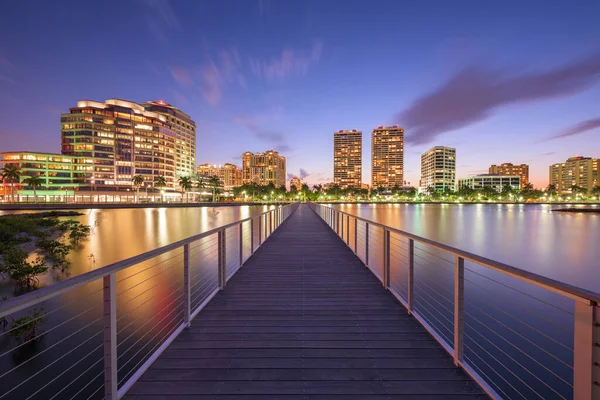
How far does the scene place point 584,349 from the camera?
1.73 meters

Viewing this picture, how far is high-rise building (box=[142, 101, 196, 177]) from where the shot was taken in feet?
391

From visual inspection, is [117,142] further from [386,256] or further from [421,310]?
[386,256]

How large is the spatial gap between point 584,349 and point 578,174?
243 metres

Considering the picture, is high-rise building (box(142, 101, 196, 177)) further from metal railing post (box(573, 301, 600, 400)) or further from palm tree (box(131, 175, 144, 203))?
metal railing post (box(573, 301, 600, 400))

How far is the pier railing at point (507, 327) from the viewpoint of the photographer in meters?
1.73

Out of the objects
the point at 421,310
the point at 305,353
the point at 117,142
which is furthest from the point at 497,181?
the point at 305,353

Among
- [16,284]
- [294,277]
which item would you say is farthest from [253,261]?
[16,284]

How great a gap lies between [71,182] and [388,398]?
107433 mm

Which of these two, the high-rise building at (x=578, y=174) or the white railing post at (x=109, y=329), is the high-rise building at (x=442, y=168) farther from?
the white railing post at (x=109, y=329)

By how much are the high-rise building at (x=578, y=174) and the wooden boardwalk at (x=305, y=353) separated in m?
220

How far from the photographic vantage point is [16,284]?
11562 mm

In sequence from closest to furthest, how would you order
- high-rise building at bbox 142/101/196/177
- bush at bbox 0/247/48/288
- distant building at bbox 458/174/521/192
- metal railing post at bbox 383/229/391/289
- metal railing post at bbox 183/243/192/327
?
metal railing post at bbox 183/243/192/327
metal railing post at bbox 383/229/391/289
bush at bbox 0/247/48/288
high-rise building at bbox 142/101/196/177
distant building at bbox 458/174/521/192

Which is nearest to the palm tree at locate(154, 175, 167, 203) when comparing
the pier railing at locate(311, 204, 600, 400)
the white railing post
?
the pier railing at locate(311, 204, 600, 400)

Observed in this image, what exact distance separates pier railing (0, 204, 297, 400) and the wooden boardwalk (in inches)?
13.2
